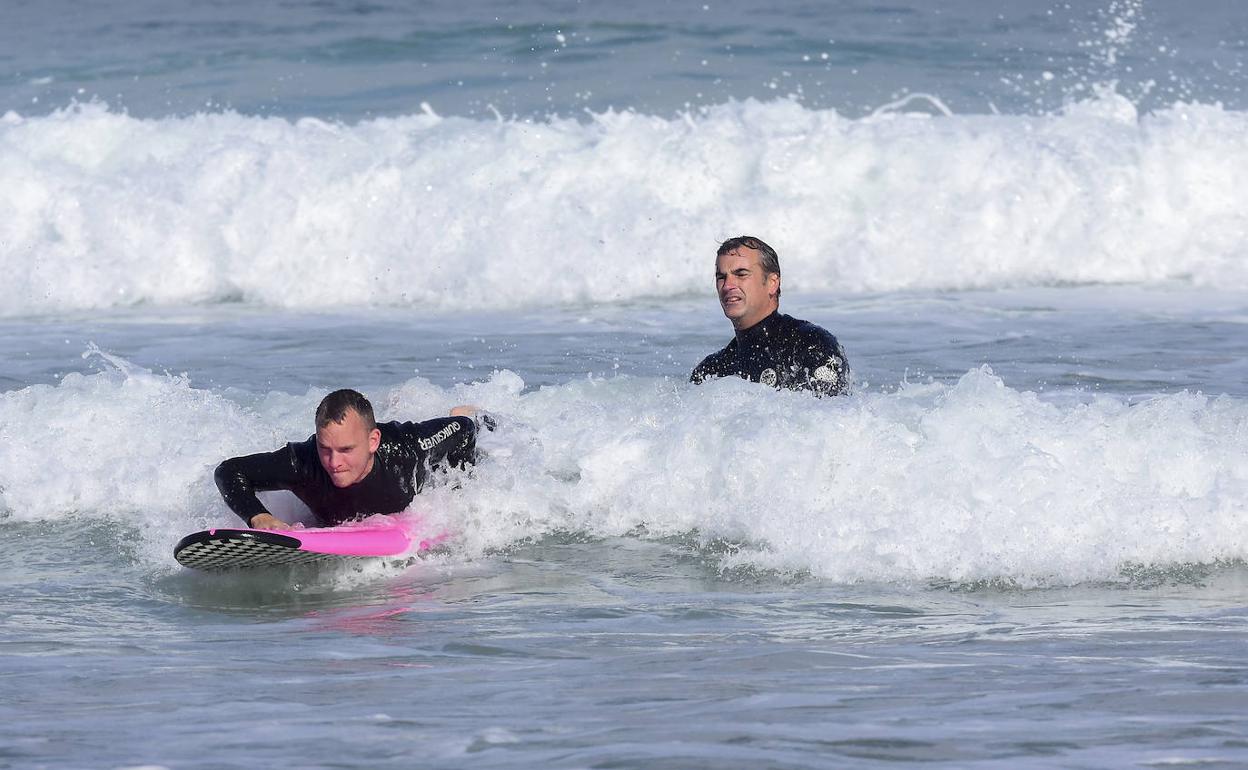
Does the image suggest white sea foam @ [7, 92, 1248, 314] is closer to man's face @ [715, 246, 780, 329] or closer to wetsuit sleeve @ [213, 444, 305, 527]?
man's face @ [715, 246, 780, 329]

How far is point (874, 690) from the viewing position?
4.82 m

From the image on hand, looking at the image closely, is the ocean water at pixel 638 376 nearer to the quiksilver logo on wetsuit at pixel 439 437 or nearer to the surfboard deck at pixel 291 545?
the surfboard deck at pixel 291 545

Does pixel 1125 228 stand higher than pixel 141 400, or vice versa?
pixel 1125 228

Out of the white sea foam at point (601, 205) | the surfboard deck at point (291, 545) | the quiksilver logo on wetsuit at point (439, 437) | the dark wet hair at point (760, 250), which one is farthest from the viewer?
the white sea foam at point (601, 205)

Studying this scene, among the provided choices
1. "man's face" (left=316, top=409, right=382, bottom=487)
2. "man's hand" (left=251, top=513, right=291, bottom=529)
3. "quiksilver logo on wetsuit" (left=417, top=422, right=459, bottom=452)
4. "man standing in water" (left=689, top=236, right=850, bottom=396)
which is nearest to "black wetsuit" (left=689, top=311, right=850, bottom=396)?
"man standing in water" (left=689, top=236, right=850, bottom=396)

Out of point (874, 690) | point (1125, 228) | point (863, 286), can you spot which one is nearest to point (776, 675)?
point (874, 690)

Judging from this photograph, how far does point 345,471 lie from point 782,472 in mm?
1887

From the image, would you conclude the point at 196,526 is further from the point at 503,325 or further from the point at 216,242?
the point at 216,242

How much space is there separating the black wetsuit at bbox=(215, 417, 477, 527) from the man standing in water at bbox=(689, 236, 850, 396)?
1.69 m

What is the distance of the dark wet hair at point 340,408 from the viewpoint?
6.85 m

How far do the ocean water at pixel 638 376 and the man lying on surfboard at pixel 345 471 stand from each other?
8.6 inches

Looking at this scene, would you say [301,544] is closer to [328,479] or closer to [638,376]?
[328,479]

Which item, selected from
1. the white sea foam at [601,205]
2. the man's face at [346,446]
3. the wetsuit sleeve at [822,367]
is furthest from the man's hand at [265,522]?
the white sea foam at [601,205]

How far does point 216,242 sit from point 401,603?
1083cm
